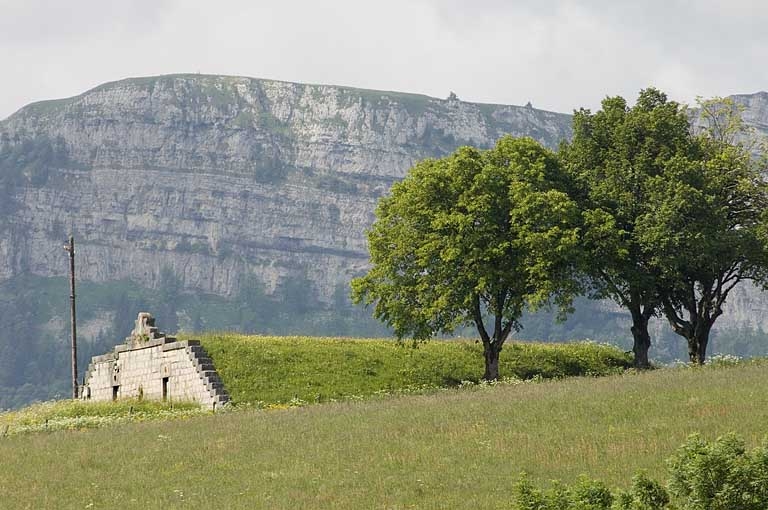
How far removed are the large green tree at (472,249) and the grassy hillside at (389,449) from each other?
→ 611 inches

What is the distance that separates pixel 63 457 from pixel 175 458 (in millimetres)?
4929

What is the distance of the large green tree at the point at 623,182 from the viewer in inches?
2746

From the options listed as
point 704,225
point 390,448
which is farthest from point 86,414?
point 704,225

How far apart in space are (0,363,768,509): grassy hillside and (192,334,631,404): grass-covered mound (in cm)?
1235

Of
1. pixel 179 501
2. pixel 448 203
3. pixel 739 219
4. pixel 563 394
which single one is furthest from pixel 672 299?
pixel 179 501

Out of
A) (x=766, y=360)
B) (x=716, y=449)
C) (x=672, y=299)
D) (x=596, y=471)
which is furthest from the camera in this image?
(x=672, y=299)

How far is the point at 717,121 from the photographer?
259ft

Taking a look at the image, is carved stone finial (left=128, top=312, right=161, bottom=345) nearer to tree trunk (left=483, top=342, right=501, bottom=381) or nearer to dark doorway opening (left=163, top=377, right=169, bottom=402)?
dark doorway opening (left=163, top=377, right=169, bottom=402)

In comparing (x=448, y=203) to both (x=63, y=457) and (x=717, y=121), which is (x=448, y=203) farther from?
(x=63, y=457)

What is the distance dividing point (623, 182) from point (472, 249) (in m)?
11.1

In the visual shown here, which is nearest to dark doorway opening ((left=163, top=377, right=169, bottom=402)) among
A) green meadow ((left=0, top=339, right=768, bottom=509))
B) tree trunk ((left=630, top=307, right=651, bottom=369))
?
green meadow ((left=0, top=339, right=768, bottom=509))

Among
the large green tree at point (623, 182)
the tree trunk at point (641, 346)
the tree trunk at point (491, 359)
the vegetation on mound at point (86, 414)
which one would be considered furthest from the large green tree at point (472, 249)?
the vegetation on mound at point (86, 414)

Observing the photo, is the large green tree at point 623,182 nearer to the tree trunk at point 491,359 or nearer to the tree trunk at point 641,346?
the tree trunk at point 641,346

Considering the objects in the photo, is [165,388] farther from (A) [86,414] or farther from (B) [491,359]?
(B) [491,359]
